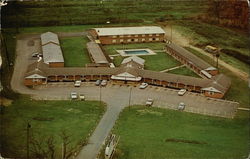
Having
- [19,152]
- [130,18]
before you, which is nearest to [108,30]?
[130,18]

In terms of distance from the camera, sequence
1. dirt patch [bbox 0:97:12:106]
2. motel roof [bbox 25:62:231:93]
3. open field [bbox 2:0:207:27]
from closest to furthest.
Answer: dirt patch [bbox 0:97:12:106] → motel roof [bbox 25:62:231:93] → open field [bbox 2:0:207:27]

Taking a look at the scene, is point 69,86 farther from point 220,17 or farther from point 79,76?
point 220,17

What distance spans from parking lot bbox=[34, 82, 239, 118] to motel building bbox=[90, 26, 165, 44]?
36.6ft

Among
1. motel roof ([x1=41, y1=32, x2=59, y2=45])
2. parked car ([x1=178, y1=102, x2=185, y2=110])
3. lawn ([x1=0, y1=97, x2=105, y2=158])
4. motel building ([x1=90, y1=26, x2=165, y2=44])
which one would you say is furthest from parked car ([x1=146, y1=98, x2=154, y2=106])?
motel building ([x1=90, y1=26, x2=165, y2=44])

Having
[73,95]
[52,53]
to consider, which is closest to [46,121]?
[73,95]

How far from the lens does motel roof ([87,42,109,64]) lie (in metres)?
32.4

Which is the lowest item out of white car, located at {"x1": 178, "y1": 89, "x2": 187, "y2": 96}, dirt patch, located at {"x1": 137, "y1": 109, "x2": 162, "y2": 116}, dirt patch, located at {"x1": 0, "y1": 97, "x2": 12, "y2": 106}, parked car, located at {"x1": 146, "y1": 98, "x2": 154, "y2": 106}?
dirt patch, located at {"x1": 137, "y1": 109, "x2": 162, "y2": 116}

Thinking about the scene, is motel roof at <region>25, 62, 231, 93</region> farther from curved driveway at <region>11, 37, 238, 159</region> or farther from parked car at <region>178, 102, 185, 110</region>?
parked car at <region>178, 102, 185, 110</region>

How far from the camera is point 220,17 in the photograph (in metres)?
48.7

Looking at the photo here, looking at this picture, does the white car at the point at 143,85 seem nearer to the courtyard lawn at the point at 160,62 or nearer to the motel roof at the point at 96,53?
the courtyard lawn at the point at 160,62

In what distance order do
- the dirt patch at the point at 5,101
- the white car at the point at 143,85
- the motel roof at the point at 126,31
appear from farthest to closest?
the motel roof at the point at 126,31 < the white car at the point at 143,85 < the dirt patch at the point at 5,101

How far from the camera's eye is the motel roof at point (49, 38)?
36.8 m

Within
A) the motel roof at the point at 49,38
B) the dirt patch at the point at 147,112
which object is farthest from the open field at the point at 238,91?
the motel roof at the point at 49,38

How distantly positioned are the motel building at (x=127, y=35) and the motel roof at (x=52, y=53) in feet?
18.2
